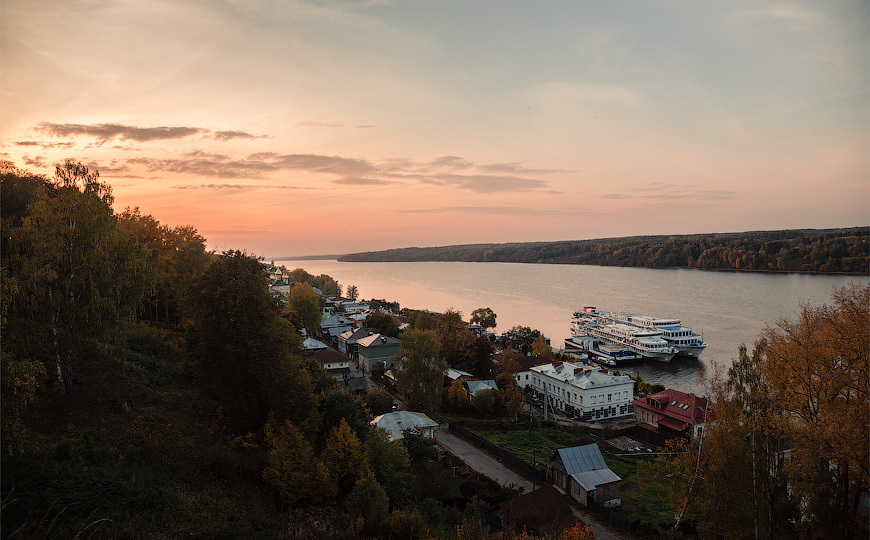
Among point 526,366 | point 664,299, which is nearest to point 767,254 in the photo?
point 664,299

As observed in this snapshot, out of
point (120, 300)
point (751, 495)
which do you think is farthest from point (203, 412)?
point (751, 495)

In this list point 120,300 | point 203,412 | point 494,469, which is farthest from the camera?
point 494,469

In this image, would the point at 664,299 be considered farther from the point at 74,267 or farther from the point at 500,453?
the point at 74,267

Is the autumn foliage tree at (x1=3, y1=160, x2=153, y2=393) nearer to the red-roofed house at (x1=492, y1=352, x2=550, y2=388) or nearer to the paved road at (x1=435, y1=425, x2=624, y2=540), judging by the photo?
the paved road at (x1=435, y1=425, x2=624, y2=540)

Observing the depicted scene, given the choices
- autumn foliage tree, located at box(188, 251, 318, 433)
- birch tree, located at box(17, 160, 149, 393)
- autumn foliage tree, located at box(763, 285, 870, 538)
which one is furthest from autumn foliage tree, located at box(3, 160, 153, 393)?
autumn foliage tree, located at box(763, 285, 870, 538)

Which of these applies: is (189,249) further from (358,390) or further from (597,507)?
(597,507)

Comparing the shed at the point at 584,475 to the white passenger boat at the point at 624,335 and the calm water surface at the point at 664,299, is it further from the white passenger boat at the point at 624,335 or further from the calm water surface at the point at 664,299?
the white passenger boat at the point at 624,335
